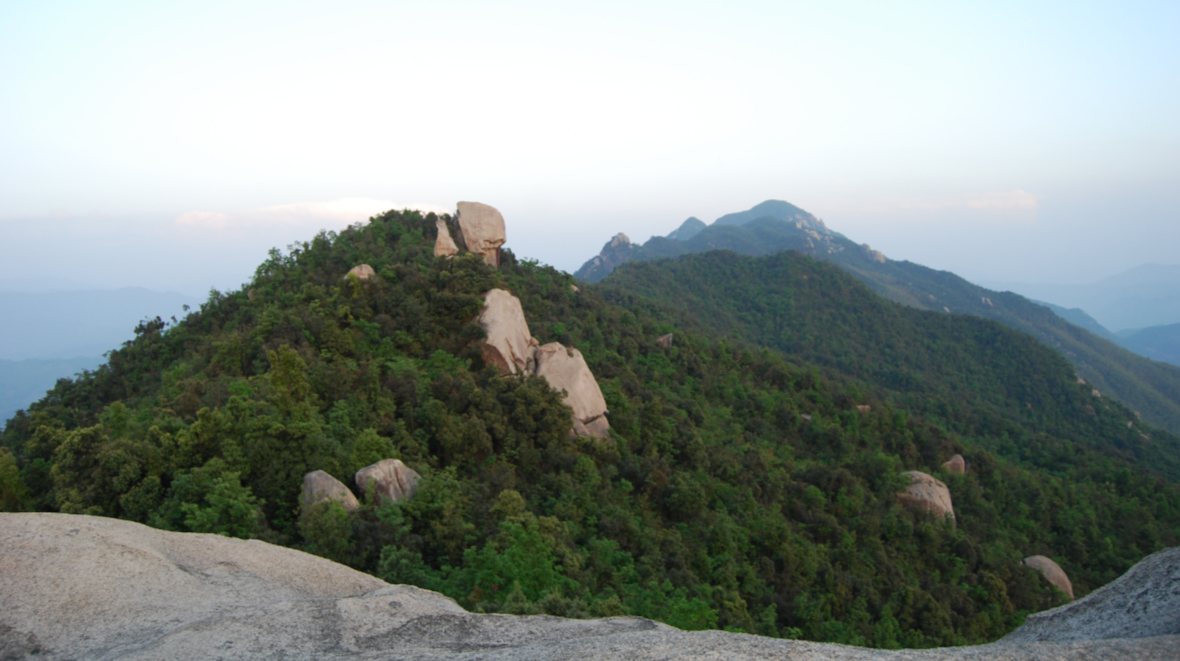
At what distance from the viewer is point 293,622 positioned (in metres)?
5.62

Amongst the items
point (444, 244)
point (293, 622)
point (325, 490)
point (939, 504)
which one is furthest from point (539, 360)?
point (939, 504)

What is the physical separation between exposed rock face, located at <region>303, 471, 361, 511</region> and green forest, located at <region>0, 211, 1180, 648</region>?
13.2 inches

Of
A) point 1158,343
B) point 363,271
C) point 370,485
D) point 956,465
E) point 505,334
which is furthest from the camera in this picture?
point 1158,343

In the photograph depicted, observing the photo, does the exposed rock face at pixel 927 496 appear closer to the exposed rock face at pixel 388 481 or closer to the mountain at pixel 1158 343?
the exposed rock face at pixel 388 481

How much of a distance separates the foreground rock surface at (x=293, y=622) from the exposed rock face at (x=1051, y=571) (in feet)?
79.5

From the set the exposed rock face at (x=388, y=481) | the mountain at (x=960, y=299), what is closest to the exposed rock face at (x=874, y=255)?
the mountain at (x=960, y=299)

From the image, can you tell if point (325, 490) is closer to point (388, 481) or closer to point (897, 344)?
point (388, 481)

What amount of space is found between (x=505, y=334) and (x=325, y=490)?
35.2 ft

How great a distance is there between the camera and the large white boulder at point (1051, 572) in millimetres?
23375

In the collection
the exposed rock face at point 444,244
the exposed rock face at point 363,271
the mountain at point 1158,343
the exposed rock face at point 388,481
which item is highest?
the exposed rock face at point 444,244

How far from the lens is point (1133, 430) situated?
1791 inches

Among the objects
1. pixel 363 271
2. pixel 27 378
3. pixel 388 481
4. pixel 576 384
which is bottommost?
pixel 27 378

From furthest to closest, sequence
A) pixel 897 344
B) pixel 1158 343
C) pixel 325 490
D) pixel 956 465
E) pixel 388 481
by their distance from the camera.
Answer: pixel 1158 343 → pixel 897 344 → pixel 956 465 → pixel 388 481 → pixel 325 490

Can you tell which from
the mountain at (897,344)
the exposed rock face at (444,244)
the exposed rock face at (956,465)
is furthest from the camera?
the mountain at (897,344)
